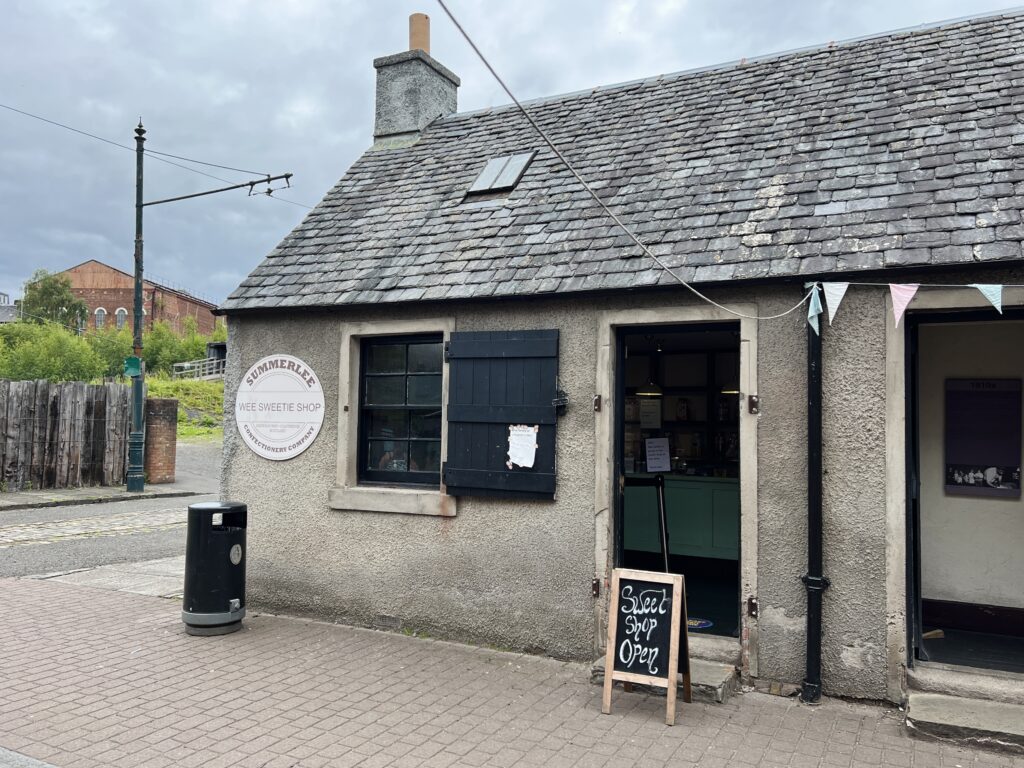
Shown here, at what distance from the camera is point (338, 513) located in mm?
7402

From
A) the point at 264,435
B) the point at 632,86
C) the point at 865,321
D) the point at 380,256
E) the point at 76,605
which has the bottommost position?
the point at 76,605

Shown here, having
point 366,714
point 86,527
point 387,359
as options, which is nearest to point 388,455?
point 387,359

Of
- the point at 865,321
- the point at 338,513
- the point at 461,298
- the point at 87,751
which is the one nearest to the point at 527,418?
the point at 461,298

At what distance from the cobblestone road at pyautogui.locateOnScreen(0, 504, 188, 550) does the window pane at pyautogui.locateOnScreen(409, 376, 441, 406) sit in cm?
784

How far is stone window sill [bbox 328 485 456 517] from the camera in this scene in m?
6.88

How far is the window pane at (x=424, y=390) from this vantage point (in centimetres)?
729

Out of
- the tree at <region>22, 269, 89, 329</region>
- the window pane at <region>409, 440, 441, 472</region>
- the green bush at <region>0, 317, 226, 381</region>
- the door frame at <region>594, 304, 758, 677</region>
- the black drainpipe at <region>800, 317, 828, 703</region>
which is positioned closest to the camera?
the black drainpipe at <region>800, 317, 828, 703</region>

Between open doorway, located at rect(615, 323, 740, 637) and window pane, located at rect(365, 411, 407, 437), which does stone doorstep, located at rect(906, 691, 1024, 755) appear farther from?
window pane, located at rect(365, 411, 407, 437)

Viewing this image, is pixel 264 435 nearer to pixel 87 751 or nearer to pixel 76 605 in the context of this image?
pixel 76 605

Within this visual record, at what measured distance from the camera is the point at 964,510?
7188 mm

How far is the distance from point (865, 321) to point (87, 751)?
5.73 metres

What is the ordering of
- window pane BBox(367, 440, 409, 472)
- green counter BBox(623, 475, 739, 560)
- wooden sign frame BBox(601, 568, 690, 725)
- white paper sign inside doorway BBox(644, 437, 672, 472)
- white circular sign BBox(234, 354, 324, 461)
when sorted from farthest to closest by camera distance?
white paper sign inside doorway BBox(644, 437, 672, 472) < green counter BBox(623, 475, 739, 560) < white circular sign BBox(234, 354, 324, 461) < window pane BBox(367, 440, 409, 472) < wooden sign frame BBox(601, 568, 690, 725)

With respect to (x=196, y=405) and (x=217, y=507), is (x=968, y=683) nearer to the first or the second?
(x=217, y=507)

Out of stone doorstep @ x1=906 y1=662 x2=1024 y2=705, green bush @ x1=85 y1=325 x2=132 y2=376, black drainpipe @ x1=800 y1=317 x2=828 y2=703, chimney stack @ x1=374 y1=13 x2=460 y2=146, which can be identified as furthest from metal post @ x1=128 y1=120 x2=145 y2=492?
green bush @ x1=85 y1=325 x2=132 y2=376
